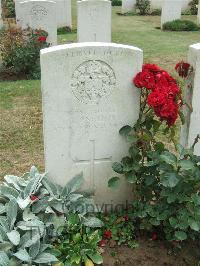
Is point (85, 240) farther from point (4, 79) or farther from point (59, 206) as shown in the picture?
point (4, 79)

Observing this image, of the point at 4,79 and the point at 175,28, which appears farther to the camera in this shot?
the point at 175,28

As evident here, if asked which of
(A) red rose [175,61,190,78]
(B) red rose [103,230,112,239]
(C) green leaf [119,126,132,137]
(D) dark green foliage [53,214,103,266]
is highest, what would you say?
(A) red rose [175,61,190,78]

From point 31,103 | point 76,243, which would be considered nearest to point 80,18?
point 31,103

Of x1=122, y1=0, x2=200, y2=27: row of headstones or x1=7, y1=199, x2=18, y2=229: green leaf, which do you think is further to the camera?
x1=122, y1=0, x2=200, y2=27: row of headstones

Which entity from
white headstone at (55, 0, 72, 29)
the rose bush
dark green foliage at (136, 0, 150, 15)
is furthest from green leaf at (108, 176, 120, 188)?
dark green foliage at (136, 0, 150, 15)

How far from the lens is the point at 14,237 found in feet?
10.3

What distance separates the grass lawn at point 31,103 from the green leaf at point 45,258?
6.12ft

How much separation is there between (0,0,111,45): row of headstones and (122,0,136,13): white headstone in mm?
8841

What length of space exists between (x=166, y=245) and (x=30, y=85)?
5.11 meters

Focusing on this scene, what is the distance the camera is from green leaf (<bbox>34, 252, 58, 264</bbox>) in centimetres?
309

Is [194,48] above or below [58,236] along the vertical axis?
above

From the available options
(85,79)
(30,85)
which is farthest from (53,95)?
(30,85)

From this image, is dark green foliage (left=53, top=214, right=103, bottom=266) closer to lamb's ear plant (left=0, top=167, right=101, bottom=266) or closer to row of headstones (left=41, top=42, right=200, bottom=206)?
lamb's ear plant (left=0, top=167, right=101, bottom=266)

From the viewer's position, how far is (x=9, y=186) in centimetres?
364
